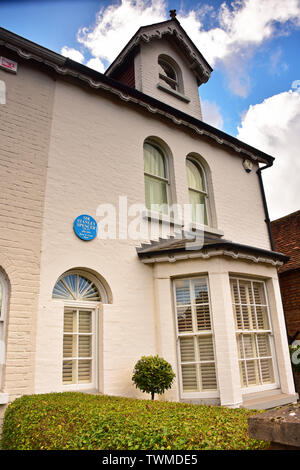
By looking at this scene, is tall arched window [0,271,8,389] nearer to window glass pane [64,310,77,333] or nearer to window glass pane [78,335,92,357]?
window glass pane [64,310,77,333]

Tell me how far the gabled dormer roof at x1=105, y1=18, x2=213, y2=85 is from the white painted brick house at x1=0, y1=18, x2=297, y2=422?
286 cm

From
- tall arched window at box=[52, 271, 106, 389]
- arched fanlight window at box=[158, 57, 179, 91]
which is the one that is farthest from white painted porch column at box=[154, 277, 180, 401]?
→ arched fanlight window at box=[158, 57, 179, 91]

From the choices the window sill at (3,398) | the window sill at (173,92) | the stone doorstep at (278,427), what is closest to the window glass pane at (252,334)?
the window sill at (3,398)

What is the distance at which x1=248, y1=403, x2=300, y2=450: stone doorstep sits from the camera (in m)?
2.04

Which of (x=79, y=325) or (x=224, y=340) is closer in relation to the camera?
(x=79, y=325)

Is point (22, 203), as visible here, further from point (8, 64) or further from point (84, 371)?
point (84, 371)

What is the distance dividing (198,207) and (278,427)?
7365 mm

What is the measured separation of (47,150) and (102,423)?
5.15m

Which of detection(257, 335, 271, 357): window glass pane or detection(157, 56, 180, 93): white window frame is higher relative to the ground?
detection(157, 56, 180, 93): white window frame

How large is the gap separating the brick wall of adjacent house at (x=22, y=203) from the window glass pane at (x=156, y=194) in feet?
8.62

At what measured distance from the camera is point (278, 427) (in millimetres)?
2104

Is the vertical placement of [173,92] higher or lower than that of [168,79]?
lower

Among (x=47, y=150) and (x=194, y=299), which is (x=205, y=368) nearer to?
(x=194, y=299)

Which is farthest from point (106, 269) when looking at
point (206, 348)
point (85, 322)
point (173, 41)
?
point (173, 41)
